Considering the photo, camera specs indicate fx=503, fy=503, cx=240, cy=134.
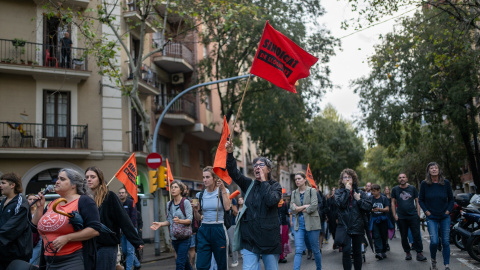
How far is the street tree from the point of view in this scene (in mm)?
20469

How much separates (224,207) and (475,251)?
19.7 feet

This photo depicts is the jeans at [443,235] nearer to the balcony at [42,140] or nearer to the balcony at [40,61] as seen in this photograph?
the balcony at [40,61]

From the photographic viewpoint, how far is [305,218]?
956 centimetres

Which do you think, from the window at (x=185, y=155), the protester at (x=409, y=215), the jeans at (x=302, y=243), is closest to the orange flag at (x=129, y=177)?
the jeans at (x=302, y=243)

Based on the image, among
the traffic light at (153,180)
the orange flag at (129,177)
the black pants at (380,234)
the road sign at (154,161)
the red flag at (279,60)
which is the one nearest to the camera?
the red flag at (279,60)

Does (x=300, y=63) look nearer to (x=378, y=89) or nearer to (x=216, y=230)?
(x=216, y=230)

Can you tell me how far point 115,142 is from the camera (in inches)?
860

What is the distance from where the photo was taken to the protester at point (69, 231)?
4438 millimetres

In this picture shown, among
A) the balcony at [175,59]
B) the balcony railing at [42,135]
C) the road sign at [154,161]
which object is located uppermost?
the balcony at [175,59]

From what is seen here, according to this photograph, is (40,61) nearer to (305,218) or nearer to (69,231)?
(305,218)

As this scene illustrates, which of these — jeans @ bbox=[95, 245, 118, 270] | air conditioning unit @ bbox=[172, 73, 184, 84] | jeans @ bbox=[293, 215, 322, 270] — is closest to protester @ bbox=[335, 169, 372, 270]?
jeans @ bbox=[293, 215, 322, 270]

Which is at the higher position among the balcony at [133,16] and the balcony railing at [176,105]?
the balcony at [133,16]

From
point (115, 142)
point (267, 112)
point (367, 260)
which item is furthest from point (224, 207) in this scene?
point (267, 112)

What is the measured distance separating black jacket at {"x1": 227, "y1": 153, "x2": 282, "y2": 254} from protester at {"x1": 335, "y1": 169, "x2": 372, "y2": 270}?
7.99 feet
